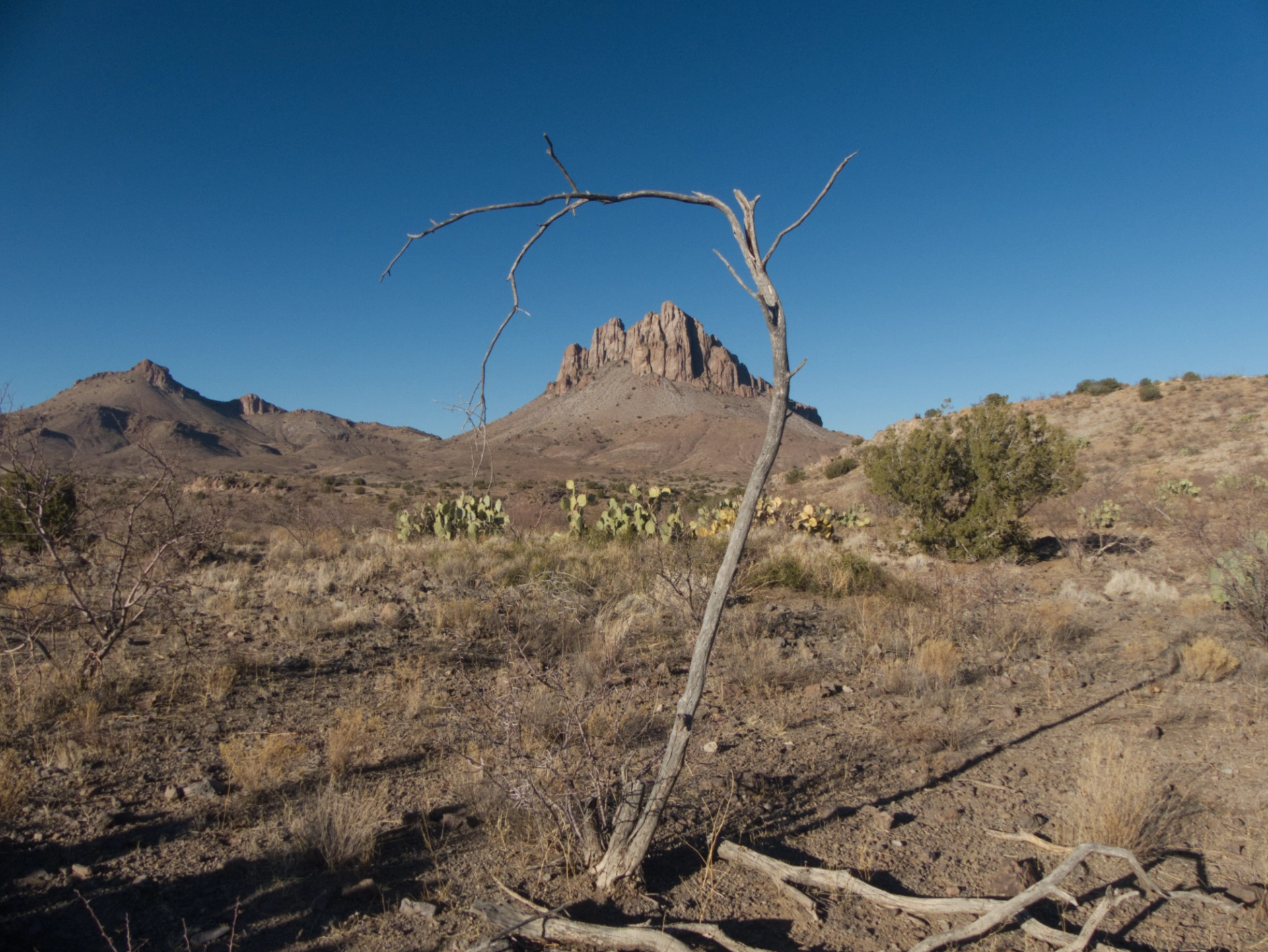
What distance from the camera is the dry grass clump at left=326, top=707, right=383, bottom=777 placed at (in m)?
4.19

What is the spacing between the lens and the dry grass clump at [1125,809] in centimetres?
340

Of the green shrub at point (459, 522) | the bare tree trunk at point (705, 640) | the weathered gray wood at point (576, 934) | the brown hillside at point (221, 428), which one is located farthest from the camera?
the brown hillside at point (221, 428)

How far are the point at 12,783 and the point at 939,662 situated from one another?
683 cm

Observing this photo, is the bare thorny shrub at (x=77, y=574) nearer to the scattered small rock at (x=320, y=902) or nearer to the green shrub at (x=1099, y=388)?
the scattered small rock at (x=320, y=902)

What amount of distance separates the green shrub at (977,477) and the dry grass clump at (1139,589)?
2327 mm

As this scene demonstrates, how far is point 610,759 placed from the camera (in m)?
4.12

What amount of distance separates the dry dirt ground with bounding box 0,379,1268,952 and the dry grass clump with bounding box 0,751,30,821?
0.02 metres

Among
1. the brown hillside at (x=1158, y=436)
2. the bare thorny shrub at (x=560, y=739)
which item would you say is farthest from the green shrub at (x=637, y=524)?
the brown hillside at (x=1158, y=436)

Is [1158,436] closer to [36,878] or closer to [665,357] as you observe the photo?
[36,878]

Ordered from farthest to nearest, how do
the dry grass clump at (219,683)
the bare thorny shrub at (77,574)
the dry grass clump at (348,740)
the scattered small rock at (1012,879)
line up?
the dry grass clump at (219,683)
the bare thorny shrub at (77,574)
the dry grass clump at (348,740)
the scattered small rock at (1012,879)

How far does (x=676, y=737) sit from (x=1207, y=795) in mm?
3559

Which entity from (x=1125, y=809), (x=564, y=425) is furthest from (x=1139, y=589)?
(x=564, y=425)

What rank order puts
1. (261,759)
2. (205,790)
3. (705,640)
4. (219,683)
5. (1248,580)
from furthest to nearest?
(1248,580) < (219,683) < (261,759) < (205,790) < (705,640)

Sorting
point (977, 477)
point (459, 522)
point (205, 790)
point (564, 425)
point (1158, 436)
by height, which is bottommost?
point (205, 790)
